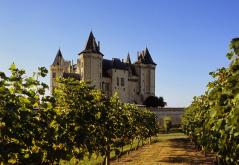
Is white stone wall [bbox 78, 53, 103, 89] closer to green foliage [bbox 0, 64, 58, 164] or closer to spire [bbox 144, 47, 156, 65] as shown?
spire [bbox 144, 47, 156, 65]

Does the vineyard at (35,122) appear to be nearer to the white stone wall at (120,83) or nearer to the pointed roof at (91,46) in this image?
the pointed roof at (91,46)

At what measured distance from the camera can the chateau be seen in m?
72.6

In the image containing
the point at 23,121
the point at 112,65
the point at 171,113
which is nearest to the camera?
the point at 23,121

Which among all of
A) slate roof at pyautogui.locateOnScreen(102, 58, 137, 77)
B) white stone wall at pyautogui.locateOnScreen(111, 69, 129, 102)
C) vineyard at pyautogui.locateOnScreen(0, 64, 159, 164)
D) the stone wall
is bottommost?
vineyard at pyautogui.locateOnScreen(0, 64, 159, 164)

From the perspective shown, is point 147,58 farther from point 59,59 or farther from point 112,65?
point 59,59

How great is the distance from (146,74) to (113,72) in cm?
1098

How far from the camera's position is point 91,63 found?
238ft

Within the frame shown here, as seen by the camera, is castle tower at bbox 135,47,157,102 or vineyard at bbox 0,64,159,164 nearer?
vineyard at bbox 0,64,159,164

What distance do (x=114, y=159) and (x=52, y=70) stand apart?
6497 cm

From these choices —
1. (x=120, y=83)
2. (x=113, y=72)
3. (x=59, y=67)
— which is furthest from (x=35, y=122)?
(x=59, y=67)

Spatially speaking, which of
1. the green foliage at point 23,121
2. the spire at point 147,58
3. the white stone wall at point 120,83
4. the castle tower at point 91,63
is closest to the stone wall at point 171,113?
the castle tower at point 91,63

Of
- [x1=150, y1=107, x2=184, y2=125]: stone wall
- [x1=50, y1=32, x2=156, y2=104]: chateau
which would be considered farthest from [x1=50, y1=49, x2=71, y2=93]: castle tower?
[x1=150, y1=107, x2=184, y2=125]: stone wall

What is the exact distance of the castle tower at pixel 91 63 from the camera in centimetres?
7181

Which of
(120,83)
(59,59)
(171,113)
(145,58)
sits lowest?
(171,113)
